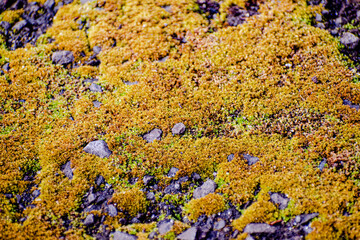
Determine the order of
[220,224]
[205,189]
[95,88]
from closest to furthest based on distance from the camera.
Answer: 1. [220,224]
2. [205,189]
3. [95,88]

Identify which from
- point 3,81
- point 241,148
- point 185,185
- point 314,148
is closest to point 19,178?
point 3,81

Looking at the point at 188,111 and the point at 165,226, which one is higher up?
the point at 188,111

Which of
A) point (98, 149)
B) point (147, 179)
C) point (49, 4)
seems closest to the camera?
point (147, 179)

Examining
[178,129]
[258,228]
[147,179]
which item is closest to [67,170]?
[147,179]

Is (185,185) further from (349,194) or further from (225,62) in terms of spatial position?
(225,62)

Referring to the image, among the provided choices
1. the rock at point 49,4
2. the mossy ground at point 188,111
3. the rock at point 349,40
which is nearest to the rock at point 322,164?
the mossy ground at point 188,111

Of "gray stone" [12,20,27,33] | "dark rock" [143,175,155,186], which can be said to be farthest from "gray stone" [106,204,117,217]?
"gray stone" [12,20,27,33]

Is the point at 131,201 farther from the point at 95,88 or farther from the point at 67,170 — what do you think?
the point at 95,88
